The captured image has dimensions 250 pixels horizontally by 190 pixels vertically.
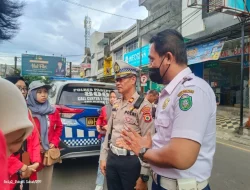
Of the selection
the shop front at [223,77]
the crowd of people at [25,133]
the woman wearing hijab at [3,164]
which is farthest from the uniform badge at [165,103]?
the shop front at [223,77]

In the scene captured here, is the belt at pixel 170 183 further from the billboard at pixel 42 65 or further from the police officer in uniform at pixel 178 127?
the billboard at pixel 42 65

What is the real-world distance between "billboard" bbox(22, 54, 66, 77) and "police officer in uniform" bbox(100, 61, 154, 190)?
32206mm

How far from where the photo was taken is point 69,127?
3752 mm

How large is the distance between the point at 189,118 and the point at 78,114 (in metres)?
2.84

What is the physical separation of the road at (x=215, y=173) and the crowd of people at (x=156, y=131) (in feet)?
4.15

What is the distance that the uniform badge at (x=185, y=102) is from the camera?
1220 millimetres

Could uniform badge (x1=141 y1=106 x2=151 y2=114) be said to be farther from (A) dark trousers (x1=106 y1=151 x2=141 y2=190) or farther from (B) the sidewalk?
(B) the sidewalk

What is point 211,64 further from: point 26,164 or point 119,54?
point 119,54

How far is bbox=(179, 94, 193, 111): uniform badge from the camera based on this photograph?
4.00ft

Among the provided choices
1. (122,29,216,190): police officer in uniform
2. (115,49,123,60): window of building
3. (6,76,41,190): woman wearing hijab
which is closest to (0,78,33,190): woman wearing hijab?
(122,29,216,190): police officer in uniform

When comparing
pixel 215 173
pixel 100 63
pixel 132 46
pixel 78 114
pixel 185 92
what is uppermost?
pixel 132 46

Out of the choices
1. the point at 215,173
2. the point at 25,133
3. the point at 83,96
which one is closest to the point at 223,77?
the point at 215,173

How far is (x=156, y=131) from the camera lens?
1.52 meters

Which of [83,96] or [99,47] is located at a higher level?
[99,47]
